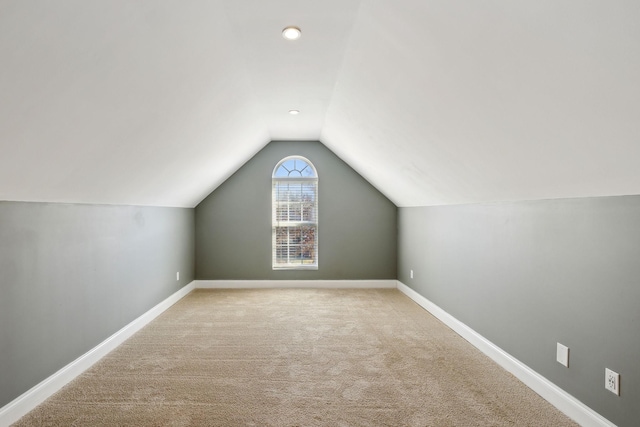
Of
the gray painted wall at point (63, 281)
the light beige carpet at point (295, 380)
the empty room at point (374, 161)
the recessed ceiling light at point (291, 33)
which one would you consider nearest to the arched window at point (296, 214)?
the empty room at point (374, 161)

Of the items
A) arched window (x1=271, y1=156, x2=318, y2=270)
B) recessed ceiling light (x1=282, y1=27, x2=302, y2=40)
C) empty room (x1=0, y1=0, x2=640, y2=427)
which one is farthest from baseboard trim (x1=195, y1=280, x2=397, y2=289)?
recessed ceiling light (x1=282, y1=27, x2=302, y2=40)

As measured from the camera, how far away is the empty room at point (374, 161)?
4.70ft

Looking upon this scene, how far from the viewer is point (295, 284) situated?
5570mm

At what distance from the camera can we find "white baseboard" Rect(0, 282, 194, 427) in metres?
1.99

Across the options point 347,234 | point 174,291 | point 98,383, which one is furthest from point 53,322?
point 347,234

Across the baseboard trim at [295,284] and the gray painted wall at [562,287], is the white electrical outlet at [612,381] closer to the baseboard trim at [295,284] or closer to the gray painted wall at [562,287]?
the gray painted wall at [562,287]

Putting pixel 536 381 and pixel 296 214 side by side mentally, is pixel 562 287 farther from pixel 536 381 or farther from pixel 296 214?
pixel 296 214

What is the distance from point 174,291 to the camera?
186 inches

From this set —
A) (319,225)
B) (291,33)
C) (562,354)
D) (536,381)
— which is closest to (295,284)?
(319,225)

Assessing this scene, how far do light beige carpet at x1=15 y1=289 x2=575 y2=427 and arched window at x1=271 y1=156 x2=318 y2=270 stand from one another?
71.4 inches

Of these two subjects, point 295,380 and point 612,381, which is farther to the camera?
point 295,380

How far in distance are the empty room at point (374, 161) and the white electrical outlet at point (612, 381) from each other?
2cm

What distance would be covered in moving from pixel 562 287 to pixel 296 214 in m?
4.03

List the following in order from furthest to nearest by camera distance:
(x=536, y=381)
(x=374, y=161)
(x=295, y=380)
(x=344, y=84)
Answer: (x=374, y=161), (x=344, y=84), (x=295, y=380), (x=536, y=381)
